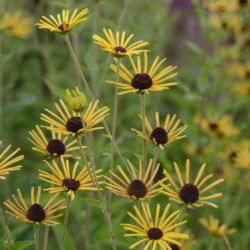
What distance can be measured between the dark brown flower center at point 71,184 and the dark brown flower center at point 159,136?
217 mm

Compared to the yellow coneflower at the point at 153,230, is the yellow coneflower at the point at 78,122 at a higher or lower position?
higher

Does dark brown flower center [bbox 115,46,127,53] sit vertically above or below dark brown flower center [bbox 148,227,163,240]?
above

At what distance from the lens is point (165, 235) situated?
4.27 feet

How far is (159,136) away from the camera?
1.44 metres

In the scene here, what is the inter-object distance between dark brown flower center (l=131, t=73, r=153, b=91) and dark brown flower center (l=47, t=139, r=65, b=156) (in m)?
0.25

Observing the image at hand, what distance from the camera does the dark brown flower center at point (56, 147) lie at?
1.47 metres

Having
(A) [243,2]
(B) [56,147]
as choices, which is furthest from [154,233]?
(A) [243,2]

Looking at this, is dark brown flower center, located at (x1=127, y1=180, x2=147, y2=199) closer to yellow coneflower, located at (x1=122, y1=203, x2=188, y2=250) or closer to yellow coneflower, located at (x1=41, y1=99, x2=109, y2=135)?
yellow coneflower, located at (x1=122, y1=203, x2=188, y2=250)

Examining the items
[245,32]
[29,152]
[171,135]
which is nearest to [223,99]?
[245,32]

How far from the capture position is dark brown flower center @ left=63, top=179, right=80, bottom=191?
1368mm

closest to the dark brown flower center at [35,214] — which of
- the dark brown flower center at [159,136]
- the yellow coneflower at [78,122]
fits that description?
the yellow coneflower at [78,122]

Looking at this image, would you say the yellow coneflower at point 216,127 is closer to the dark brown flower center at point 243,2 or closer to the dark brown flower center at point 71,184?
the dark brown flower center at point 243,2

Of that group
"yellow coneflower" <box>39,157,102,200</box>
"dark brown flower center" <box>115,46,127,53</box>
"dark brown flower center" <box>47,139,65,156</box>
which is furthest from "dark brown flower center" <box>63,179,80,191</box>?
"dark brown flower center" <box>115,46,127,53</box>

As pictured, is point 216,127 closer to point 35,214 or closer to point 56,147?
point 56,147
